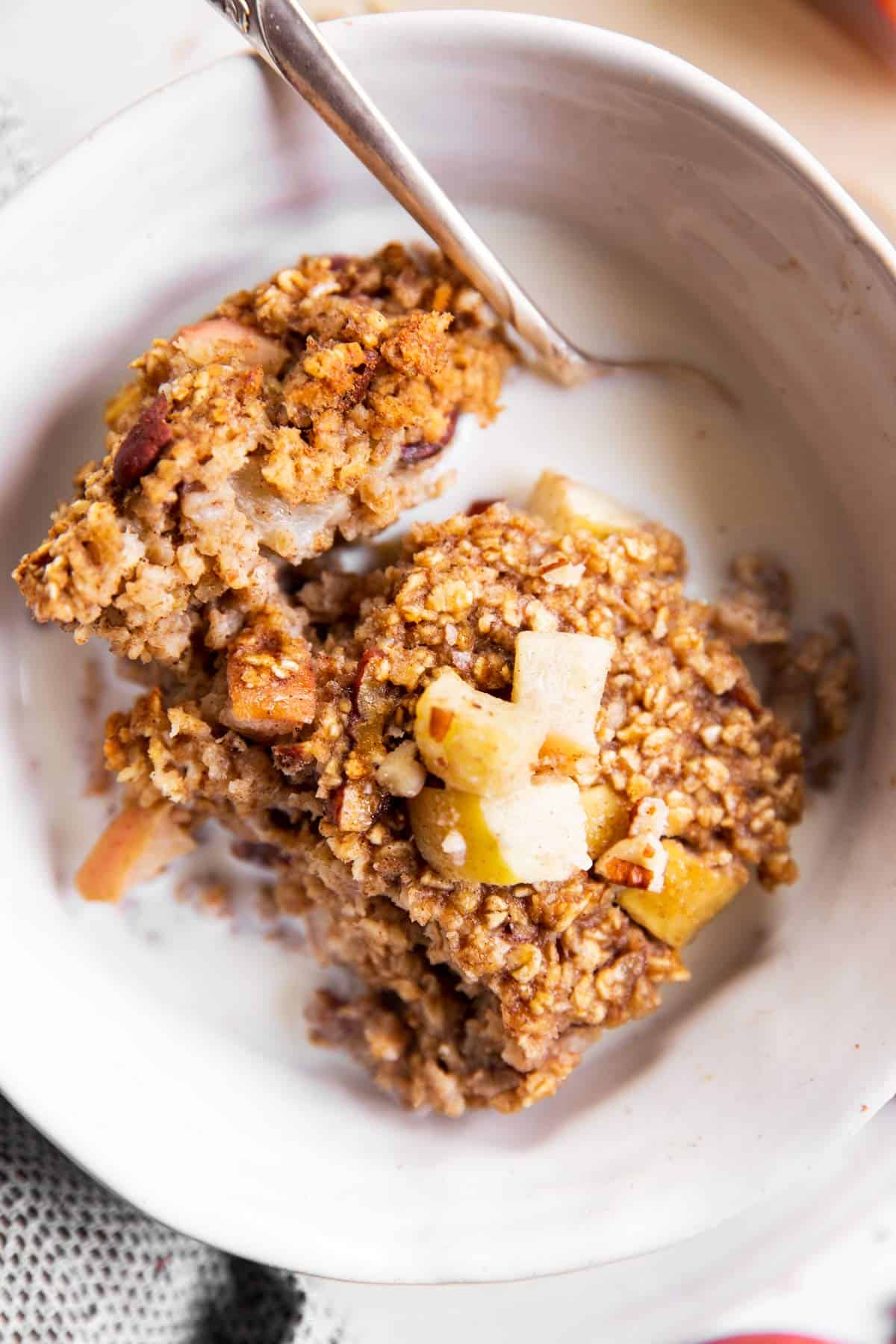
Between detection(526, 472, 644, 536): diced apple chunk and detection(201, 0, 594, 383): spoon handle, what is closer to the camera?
detection(201, 0, 594, 383): spoon handle

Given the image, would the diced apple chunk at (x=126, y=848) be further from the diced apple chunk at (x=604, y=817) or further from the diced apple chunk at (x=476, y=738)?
the diced apple chunk at (x=604, y=817)

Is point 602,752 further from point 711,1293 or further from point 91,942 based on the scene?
point 711,1293

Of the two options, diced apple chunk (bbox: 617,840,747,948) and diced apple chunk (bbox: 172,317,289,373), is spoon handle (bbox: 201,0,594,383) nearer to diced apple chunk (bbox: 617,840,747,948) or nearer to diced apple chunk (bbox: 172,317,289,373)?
diced apple chunk (bbox: 172,317,289,373)

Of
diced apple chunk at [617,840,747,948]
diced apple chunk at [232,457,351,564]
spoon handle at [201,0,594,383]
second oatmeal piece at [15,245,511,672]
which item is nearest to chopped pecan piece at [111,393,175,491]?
second oatmeal piece at [15,245,511,672]

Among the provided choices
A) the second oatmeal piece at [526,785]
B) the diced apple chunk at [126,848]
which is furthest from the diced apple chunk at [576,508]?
the diced apple chunk at [126,848]

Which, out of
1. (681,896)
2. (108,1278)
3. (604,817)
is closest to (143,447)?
(604,817)

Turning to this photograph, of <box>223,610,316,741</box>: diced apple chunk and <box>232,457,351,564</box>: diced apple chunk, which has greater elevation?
<box>232,457,351,564</box>: diced apple chunk

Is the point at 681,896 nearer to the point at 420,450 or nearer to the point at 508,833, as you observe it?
the point at 508,833
